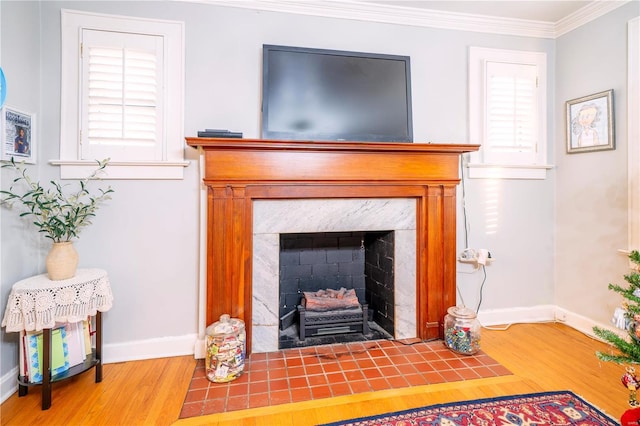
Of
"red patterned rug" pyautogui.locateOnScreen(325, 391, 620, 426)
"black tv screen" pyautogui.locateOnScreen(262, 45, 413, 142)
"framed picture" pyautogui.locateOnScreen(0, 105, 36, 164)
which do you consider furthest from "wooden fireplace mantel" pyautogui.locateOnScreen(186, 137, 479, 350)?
"framed picture" pyautogui.locateOnScreen(0, 105, 36, 164)

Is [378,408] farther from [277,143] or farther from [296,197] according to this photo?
[277,143]

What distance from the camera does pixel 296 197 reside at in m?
2.26

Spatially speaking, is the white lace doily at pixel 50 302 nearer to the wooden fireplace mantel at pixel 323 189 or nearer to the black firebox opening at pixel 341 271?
the wooden fireplace mantel at pixel 323 189

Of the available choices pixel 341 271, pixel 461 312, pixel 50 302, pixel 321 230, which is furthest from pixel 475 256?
pixel 50 302

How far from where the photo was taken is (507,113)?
8.98 feet

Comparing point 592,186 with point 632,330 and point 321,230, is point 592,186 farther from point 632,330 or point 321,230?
point 321,230

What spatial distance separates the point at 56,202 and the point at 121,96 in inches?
31.8

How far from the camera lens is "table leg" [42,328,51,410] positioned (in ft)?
5.57

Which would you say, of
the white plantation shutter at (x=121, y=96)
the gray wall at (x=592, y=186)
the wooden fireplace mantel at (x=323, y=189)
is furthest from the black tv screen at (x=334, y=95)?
the gray wall at (x=592, y=186)

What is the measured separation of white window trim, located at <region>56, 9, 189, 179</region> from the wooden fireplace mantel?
0.34m

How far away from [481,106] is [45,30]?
3205 millimetres

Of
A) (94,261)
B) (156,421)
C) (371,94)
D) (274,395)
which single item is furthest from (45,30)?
(274,395)

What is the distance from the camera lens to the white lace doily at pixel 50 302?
1.67m

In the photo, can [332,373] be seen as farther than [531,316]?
No
